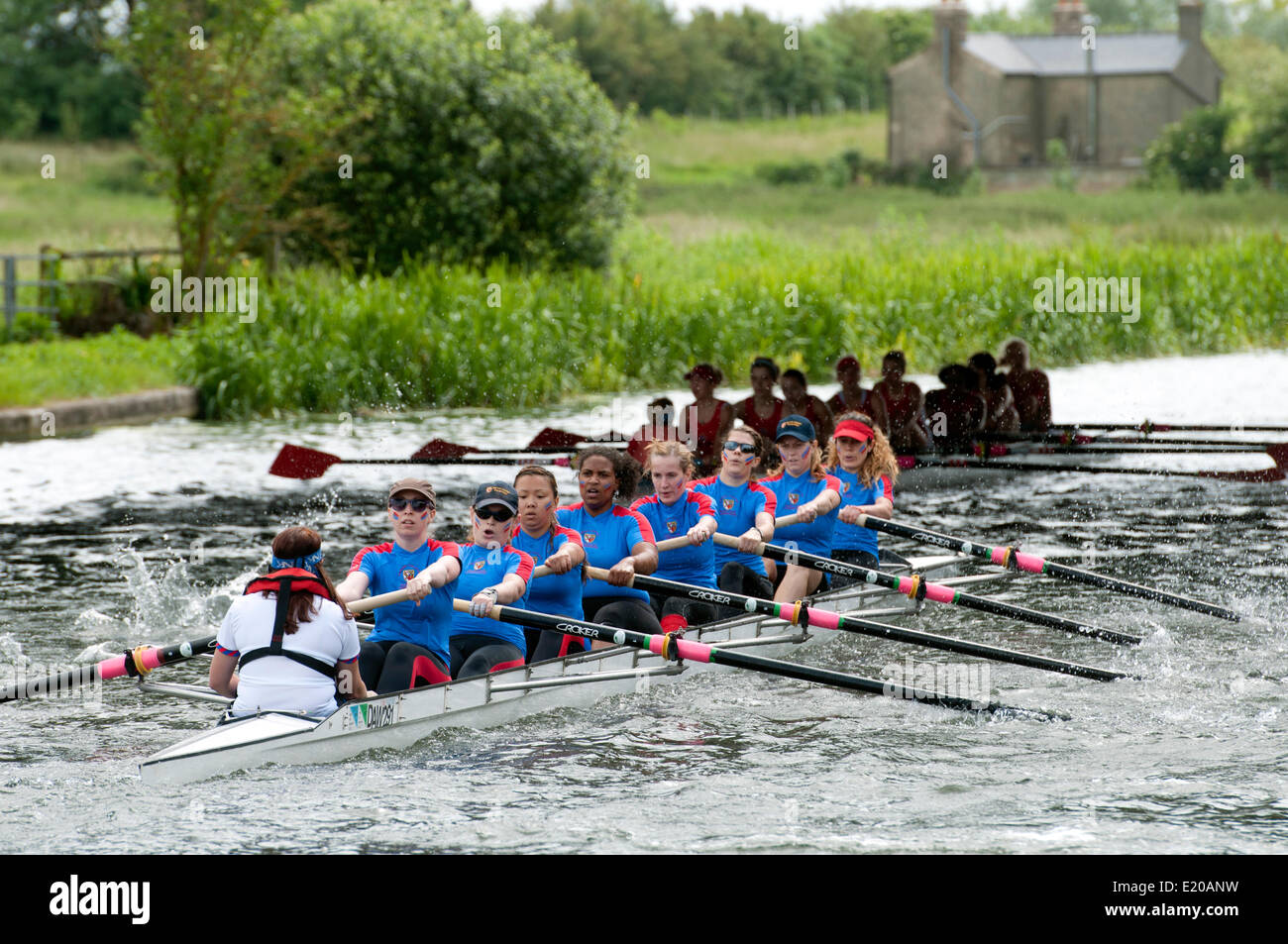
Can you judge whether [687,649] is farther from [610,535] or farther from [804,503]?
[804,503]

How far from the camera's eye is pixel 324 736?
6918 millimetres

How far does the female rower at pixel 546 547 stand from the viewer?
8.13 m

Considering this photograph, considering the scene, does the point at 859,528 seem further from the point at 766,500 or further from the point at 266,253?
the point at 266,253

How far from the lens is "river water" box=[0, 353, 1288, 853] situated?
6.42m

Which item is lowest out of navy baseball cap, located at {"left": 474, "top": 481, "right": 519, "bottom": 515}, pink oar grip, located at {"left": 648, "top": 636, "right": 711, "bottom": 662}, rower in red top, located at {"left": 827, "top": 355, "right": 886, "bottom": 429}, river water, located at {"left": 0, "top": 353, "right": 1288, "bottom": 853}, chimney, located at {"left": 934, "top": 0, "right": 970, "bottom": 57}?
river water, located at {"left": 0, "top": 353, "right": 1288, "bottom": 853}

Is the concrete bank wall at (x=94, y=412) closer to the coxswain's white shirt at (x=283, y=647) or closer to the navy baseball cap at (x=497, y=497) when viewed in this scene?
the navy baseball cap at (x=497, y=497)

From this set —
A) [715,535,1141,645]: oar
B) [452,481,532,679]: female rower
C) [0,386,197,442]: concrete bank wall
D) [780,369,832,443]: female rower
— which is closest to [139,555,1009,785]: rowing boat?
[452,481,532,679]: female rower

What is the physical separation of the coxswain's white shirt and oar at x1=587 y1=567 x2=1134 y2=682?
74.8 inches

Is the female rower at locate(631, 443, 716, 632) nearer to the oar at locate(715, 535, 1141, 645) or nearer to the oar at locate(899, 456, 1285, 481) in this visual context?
the oar at locate(715, 535, 1141, 645)

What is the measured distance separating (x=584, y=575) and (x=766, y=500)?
5.91ft

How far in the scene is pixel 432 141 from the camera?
83.7 feet

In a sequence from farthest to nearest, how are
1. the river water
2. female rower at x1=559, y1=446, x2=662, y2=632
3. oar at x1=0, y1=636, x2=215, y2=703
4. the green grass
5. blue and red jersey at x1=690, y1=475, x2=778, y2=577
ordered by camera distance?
1. the green grass
2. blue and red jersey at x1=690, y1=475, x2=778, y2=577
3. female rower at x1=559, y1=446, x2=662, y2=632
4. oar at x1=0, y1=636, x2=215, y2=703
5. the river water

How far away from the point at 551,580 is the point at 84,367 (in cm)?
1327

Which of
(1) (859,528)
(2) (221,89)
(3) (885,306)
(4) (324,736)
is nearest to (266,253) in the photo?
(2) (221,89)
